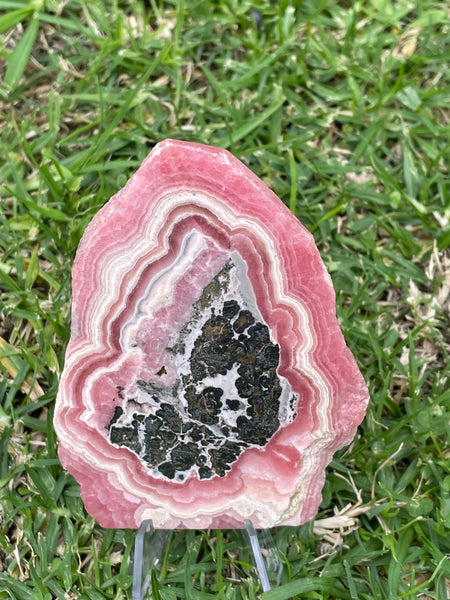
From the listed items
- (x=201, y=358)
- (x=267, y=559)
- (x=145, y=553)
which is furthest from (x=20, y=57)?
(x=267, y=559)

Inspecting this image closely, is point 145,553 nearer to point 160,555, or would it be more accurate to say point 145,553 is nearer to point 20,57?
point 160,555

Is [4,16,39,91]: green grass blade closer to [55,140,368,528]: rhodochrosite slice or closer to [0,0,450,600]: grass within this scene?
[0,0,450,600]: grass

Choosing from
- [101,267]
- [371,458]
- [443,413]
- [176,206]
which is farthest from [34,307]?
[443,413]

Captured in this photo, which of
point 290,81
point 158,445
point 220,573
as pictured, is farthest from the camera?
point 290,81

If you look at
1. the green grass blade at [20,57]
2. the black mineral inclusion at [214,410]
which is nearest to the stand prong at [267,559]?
the black mineral inclusion at [214,410]

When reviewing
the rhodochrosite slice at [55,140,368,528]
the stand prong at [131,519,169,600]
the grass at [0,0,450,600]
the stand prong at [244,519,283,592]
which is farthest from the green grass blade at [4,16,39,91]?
the stand prong at [244,519,283,592]

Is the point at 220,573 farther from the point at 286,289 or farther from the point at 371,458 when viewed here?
the point at 286,289
